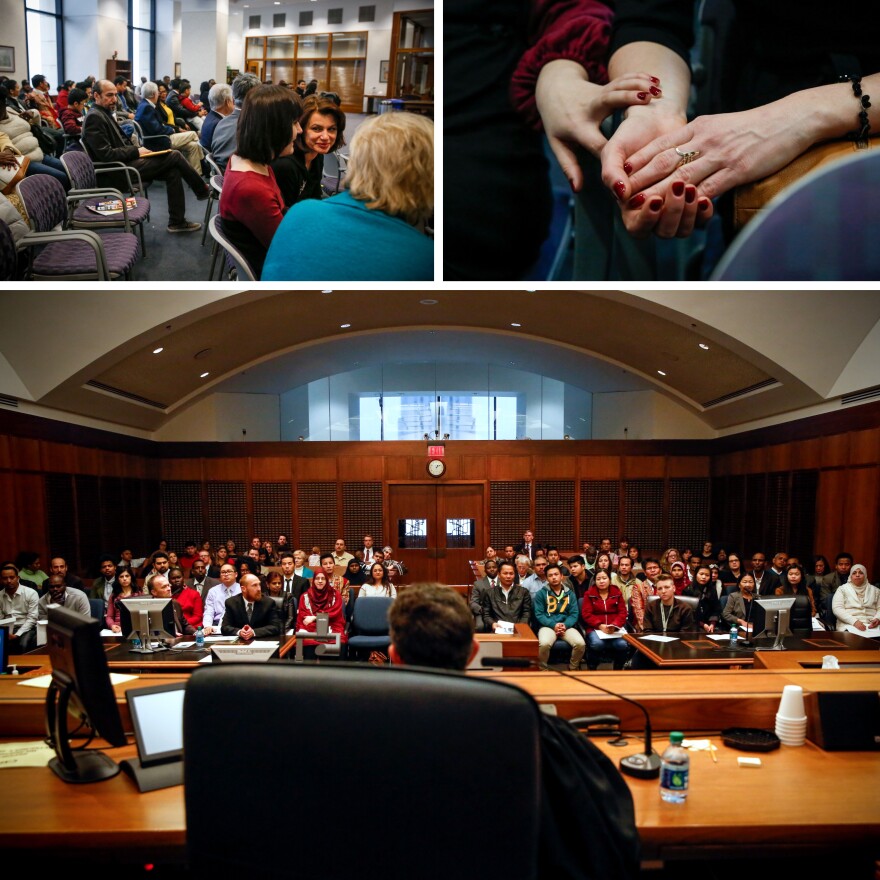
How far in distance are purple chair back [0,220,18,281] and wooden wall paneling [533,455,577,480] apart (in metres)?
10.4

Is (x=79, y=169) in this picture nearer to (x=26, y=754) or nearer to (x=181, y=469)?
(x=26, y=754)

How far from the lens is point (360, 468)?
14398 millimetres

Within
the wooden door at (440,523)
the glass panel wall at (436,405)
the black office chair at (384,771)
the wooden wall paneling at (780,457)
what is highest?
the glass panel wall at (436,405)

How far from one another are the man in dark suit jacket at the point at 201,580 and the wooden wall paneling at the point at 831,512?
23.5 ft

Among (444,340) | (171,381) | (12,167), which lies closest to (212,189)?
(12,167)

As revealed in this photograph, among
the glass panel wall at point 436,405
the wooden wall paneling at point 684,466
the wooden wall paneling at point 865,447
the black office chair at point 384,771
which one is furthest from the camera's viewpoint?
the glass panel wall at point 436,405

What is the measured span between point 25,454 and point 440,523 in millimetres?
6842

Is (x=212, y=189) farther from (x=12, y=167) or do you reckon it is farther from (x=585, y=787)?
(x=585, y=787)

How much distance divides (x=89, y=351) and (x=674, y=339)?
7.31 meters

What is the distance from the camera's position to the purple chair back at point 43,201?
4.82 m

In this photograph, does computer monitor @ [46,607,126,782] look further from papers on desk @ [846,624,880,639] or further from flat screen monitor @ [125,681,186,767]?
papers on desk @ [846,624,880,639]

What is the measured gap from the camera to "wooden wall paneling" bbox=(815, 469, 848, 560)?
31.9ft

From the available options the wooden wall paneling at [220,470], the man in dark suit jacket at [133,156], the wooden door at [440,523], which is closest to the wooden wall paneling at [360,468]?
the wooden door at [440,523]

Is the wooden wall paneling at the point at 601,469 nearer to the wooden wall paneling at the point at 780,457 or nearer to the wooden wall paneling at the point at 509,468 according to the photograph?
the wooden wall paneling at the point at 509,468
